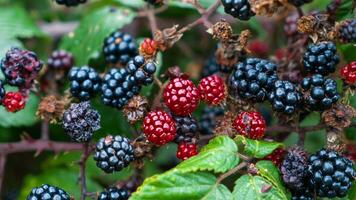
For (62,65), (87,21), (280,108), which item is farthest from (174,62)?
(280,108)

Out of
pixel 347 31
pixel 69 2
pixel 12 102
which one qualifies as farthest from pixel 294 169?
pixel 69 2

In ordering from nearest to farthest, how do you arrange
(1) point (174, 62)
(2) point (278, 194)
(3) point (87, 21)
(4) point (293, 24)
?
(2) point (278, 194)
(4) point (293, 24)
(3) point (87, 21)
(1) point (174, 62)

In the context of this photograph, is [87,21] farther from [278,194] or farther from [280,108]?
[278,194]

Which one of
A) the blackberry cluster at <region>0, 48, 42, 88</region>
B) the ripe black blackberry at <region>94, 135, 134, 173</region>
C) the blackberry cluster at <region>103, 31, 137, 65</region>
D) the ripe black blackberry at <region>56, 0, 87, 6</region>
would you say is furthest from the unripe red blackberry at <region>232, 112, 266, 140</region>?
the ripe black blackberry at <region>56, 0, 87, 6</region>

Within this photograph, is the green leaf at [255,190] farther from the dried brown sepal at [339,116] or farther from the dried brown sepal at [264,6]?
the dried brown sepal at [264,6]

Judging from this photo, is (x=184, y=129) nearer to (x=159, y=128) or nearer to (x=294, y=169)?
(x=159, y=128)
